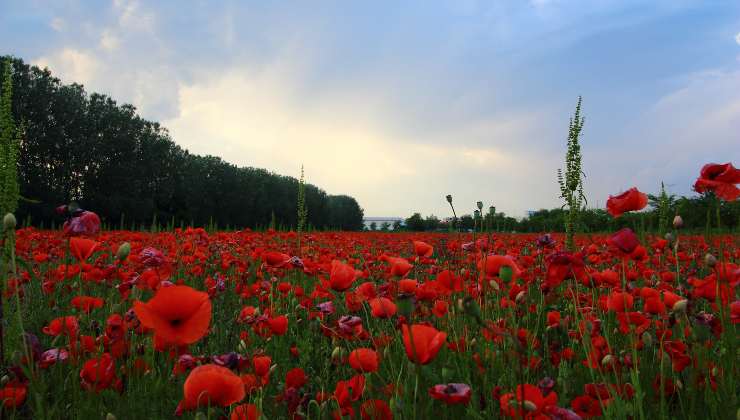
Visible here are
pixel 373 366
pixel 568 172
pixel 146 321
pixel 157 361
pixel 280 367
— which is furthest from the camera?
pixel 568 172

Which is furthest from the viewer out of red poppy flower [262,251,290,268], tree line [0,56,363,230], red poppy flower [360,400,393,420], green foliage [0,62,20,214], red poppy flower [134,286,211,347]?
tree line [0,56,363,230]

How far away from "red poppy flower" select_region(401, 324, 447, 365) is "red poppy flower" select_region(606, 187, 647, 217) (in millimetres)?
1117

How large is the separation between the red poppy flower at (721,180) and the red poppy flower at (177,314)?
182 centimetres

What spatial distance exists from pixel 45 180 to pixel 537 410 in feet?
99.6

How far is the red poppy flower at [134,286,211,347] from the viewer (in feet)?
3.68

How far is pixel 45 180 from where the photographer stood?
→ 25734mm

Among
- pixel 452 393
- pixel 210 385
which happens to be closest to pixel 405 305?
pixel 452 393

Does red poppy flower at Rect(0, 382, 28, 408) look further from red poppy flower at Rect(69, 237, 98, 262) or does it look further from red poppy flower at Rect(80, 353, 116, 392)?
red poppy flower at Rect(69, 237, 98, 262)

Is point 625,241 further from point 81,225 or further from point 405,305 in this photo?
point 81,225

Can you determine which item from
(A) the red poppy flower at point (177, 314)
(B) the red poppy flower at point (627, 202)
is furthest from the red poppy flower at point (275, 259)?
(B) the red poppy flower at point (627, 202)

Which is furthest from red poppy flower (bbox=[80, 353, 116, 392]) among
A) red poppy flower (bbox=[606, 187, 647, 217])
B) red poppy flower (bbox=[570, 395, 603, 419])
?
red poppy flower (bbox=[606, 187, 647, 217])

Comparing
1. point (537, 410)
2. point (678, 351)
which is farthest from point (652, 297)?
point (537, 410)

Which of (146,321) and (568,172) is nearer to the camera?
(146,321)

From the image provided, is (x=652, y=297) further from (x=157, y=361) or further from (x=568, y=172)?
(x=157, y=361)
